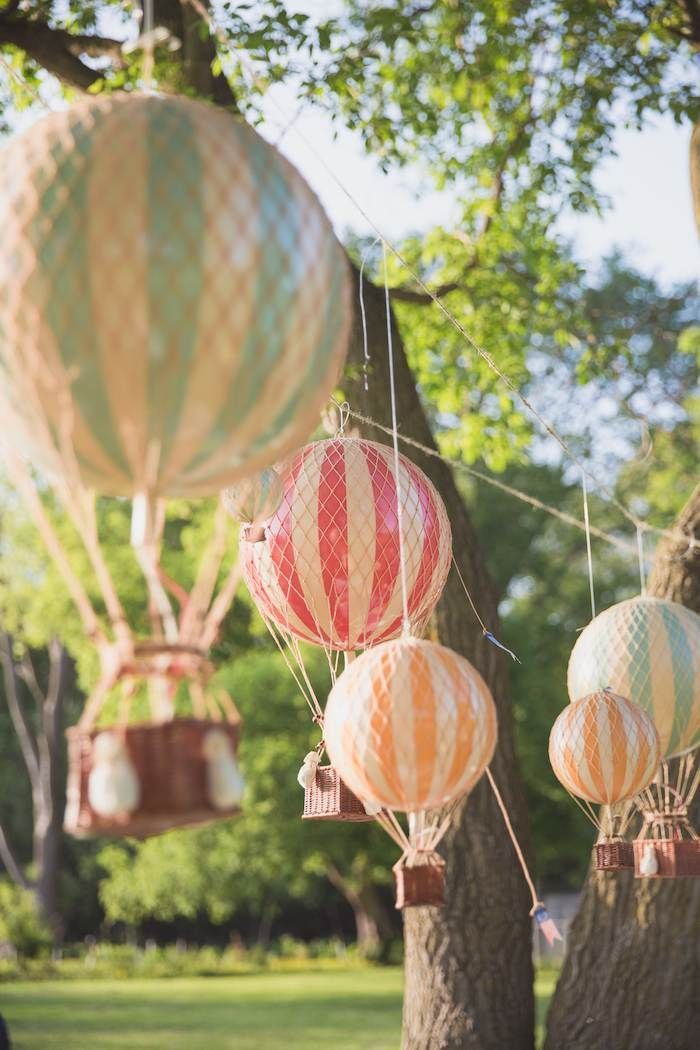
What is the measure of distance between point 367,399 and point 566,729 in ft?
9.72

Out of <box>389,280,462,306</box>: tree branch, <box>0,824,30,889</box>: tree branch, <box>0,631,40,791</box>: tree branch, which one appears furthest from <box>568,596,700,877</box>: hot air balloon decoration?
<box>0,824,30,889</box>: tree branch

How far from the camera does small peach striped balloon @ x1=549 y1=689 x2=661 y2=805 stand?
493 centimetres

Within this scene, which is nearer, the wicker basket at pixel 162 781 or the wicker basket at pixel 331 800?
the wicker basket at pixel 162 781

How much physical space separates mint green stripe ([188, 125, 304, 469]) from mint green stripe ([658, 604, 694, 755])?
124 inches

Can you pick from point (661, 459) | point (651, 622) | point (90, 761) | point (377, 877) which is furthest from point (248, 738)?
point (90, 761)

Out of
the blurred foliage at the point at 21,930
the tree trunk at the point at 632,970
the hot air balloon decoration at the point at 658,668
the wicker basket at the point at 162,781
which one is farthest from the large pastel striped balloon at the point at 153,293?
the blurred foliage at the point at 21,930

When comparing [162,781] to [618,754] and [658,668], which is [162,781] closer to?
[618,754]

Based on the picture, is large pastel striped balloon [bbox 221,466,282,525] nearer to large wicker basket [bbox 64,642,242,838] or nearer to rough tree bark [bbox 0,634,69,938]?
large wicker basket [bbox 64,642,242,838]

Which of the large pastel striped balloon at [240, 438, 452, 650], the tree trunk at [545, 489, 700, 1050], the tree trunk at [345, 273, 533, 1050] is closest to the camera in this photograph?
the large pastel striped balloon at [240, 438, 452, 650]

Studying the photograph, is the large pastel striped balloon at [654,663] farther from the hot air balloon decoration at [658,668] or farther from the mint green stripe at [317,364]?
the mint green stripe at [317,364]

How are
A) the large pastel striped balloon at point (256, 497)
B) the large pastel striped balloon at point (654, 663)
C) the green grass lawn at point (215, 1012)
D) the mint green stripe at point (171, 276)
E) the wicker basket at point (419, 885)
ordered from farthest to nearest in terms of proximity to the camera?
the green grass lawn at point (215, 1012), the large pastel striped balloon at point (654, 663), the wicker basket at point (419, 885), the large pastel striped balloon at point (256, 497), the mint green stripe at point (171, 276)

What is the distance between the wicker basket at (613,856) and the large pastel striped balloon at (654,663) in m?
0.43

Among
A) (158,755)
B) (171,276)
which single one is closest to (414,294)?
(171,276)

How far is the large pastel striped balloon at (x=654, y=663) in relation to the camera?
5355 mm
